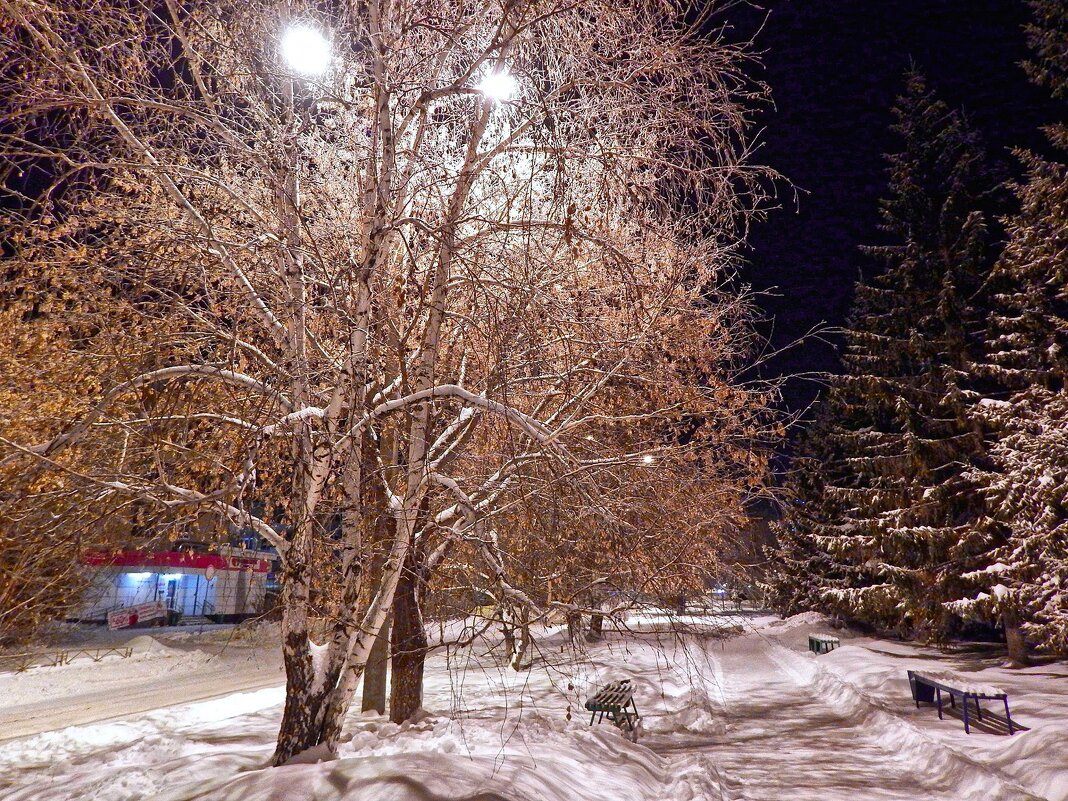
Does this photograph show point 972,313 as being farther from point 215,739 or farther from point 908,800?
point 215,739

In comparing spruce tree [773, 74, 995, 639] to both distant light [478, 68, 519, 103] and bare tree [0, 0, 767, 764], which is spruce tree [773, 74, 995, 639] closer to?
bare tree [0, 0, 767, 764]

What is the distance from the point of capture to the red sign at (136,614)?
98.2ft

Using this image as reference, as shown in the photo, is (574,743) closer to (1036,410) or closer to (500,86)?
(500,86)

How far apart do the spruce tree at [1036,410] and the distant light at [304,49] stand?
14.5m

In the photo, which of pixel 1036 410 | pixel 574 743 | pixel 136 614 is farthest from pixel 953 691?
pixel 136 614

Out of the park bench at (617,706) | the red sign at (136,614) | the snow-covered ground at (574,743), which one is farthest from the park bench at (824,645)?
the red sign at (136,614)

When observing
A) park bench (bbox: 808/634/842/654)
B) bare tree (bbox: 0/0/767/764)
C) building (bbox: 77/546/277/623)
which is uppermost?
bare tree (bbox: 0/0/767/764)

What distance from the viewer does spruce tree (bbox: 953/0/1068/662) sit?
13.5 meters

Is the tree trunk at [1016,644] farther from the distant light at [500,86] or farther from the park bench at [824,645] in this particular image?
the distant light at [500,86]

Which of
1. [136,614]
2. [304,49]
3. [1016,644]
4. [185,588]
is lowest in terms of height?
[1016,644]

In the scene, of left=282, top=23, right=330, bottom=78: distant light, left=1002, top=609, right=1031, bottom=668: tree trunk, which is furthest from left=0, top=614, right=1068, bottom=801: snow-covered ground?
left=282, top=23, right=330, bottom=78: distant light

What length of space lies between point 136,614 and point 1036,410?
36.1 meters

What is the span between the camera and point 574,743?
325 inches

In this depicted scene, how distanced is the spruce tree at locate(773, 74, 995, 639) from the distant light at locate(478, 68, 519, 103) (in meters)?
15.5
